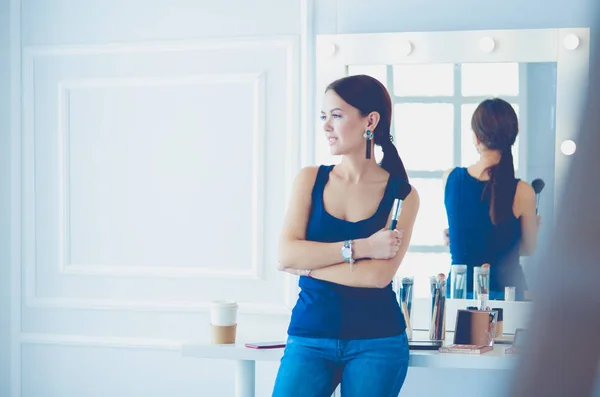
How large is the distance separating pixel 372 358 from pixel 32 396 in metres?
1.63

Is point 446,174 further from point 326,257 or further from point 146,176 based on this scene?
point 146,176

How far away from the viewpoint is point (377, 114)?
2.08 m

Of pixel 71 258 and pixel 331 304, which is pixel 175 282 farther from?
pixel 331 304

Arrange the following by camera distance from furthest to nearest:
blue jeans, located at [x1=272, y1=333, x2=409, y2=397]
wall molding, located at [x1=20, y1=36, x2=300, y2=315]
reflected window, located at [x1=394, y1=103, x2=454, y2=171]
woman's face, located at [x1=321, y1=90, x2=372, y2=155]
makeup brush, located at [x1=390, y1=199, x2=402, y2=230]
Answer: wall molding, located at [x1=20, y1=36, x2=300, y2=315] → reflected window, located at [x1=394, y1=103, x2=454, y2=171] → woman's face, located at [x1=321, y1=90, x2=372, y2=155] → makeup brush, located at [x1=390, y1=199, x2=402, y2=230] → blue jeans, located at [x1=272, y1=333, x2=409, y2=397]

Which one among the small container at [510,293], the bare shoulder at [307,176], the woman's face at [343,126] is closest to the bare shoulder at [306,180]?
the bare shoulder at [307,176]

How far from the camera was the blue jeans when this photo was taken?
1.76 meters

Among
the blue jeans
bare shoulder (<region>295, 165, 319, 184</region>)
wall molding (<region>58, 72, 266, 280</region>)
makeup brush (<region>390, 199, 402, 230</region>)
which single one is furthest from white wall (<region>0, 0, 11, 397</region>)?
makeup brush (<region>390, 199, 402, 230</region>)

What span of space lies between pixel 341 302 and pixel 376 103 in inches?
23.7

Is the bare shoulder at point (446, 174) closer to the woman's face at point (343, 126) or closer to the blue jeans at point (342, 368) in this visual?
the woman's face at point (343, 126)

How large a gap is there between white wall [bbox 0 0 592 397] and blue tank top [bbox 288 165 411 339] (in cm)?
63

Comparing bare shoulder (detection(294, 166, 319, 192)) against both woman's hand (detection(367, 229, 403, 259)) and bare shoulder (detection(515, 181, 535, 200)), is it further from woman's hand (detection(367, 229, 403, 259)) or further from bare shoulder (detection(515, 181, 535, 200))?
bare shoulder (detection(515, 181, 535, 200))

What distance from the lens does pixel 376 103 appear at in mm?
2082

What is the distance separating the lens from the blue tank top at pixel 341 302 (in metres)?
1.80

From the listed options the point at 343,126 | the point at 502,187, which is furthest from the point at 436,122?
the point at 343,126
